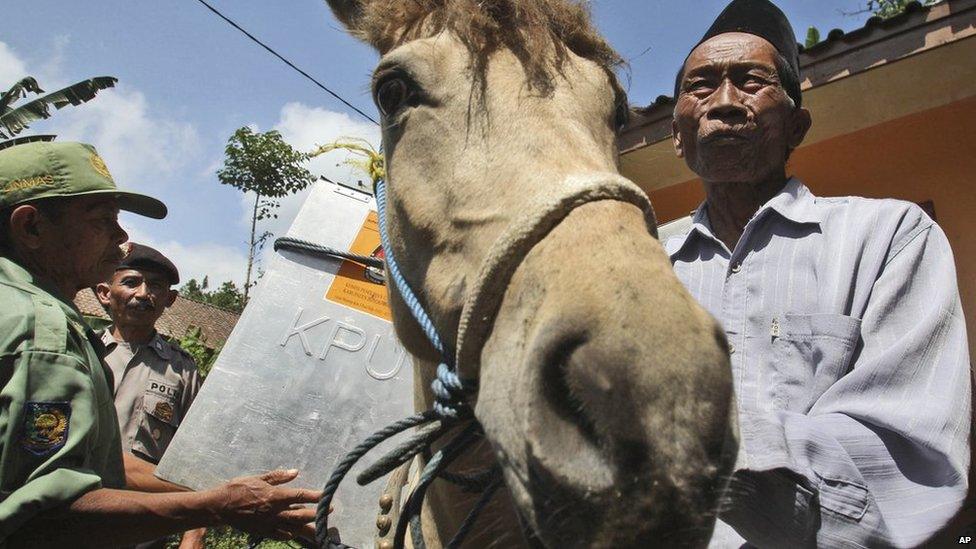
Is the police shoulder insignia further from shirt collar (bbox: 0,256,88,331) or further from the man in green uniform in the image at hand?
shirt collar (bbox: 0,256,88,331)

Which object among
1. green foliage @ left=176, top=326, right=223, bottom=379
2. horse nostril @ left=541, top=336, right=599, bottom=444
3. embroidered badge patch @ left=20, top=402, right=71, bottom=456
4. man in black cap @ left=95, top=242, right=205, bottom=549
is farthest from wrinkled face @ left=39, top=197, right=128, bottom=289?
green foliage @ left=176, top=326, right=223, bottom=379

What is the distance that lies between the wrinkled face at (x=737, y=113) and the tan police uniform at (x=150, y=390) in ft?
12.2

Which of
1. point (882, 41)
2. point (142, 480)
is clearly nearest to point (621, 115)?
point (142, 480)

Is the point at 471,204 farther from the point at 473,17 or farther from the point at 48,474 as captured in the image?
the point at 48,474

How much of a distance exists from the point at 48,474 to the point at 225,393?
775mm

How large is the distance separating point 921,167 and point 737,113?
15.1ft

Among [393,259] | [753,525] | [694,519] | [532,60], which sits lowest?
[753,525]

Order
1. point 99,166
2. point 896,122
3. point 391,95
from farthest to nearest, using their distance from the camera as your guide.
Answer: point 896,122
point 99,166
point 391,95

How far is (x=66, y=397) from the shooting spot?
1825 mm

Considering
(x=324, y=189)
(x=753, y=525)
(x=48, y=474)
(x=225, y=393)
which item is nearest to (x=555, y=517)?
(x=753, y=525)

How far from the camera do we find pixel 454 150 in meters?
1.54

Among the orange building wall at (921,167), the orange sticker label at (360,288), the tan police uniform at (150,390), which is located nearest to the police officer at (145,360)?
the tan police uniform at (150,390)

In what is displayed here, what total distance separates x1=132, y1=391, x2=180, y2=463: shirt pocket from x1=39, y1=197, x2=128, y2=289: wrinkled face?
193 cm

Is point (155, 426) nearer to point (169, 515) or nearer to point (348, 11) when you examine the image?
point (169, 515)
